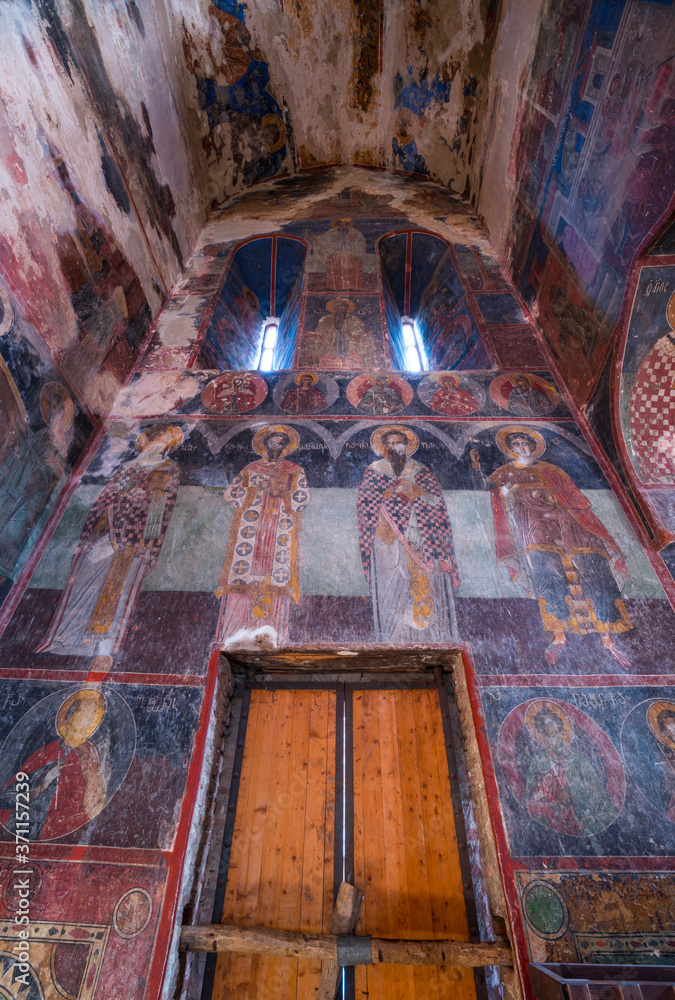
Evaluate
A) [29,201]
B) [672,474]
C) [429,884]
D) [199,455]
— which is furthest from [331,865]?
[29,201]

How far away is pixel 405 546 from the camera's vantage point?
4.27 metres

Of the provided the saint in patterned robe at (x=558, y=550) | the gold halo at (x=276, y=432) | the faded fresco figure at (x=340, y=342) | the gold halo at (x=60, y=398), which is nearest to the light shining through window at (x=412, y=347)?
the faded fresco figure at (x=340, y=342)

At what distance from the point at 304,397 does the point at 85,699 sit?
141 inches

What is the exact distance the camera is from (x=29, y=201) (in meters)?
4.50

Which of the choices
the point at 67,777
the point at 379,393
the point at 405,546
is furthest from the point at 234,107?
the point at 67,777

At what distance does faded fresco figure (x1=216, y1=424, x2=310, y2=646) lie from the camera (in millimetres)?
3879

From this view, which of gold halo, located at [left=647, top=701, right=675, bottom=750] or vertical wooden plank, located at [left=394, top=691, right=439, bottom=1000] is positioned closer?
vertical wooden plank, located at [left=394, top=691, right=439, bottom=1000]

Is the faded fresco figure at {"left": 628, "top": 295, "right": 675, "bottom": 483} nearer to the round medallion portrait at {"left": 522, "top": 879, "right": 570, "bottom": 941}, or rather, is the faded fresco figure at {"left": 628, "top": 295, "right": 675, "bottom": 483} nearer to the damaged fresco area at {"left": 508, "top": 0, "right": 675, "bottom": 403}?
the damaged fresco area at {"left": 508, "top": 0, "right": 675, "bottom": 403}

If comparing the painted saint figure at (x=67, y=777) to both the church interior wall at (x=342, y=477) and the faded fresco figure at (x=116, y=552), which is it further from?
the faded fresco figure at (x=116, y=552)

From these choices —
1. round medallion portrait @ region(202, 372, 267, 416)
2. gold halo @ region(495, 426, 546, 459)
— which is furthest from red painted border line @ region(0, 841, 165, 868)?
gold halo @ region(495, 426, 546, 459)

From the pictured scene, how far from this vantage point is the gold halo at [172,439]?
5.09 metres

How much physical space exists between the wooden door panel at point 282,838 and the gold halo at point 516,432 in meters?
2.88

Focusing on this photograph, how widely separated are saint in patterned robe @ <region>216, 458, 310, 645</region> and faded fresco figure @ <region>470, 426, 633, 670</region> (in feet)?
5.84

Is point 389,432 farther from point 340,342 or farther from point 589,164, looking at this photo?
point 589,164
